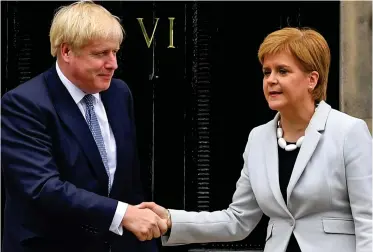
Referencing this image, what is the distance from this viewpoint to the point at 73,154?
15.2 feet

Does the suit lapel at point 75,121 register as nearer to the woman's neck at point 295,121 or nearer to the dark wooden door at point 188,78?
the woman's neck at point 295,121

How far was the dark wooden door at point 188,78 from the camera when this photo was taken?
8.30 meters

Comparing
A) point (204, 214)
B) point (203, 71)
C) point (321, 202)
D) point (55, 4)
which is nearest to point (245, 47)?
point (203, 71)

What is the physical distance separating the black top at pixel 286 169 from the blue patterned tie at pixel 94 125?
861 millimetres

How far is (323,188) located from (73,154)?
1.22 metres

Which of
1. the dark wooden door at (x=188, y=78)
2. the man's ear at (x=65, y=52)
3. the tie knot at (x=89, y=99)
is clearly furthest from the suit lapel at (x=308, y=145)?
the dark wooden door at (x=188, y=78)

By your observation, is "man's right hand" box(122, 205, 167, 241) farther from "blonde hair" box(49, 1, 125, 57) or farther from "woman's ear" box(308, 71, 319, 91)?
"woman's ear" box(308, 71, 319, 91)

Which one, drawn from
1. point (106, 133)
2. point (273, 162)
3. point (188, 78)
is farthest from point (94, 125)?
point (188, 78)

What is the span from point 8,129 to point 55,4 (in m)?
3.81

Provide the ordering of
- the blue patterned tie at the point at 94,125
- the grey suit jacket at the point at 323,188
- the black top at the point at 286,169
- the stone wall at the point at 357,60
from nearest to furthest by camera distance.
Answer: the grey suit jacket at the point at 323,188
the black top at the point at 286,169
the blue patterned tie at the point at 94,125
the stone wall at the point at 357,60

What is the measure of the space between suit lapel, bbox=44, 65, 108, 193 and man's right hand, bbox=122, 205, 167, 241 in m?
0.22

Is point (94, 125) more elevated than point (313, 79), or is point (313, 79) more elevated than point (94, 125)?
point (313, 79)

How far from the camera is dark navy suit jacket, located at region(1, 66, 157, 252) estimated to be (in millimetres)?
4602

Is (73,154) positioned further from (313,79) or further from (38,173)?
(313,79)
